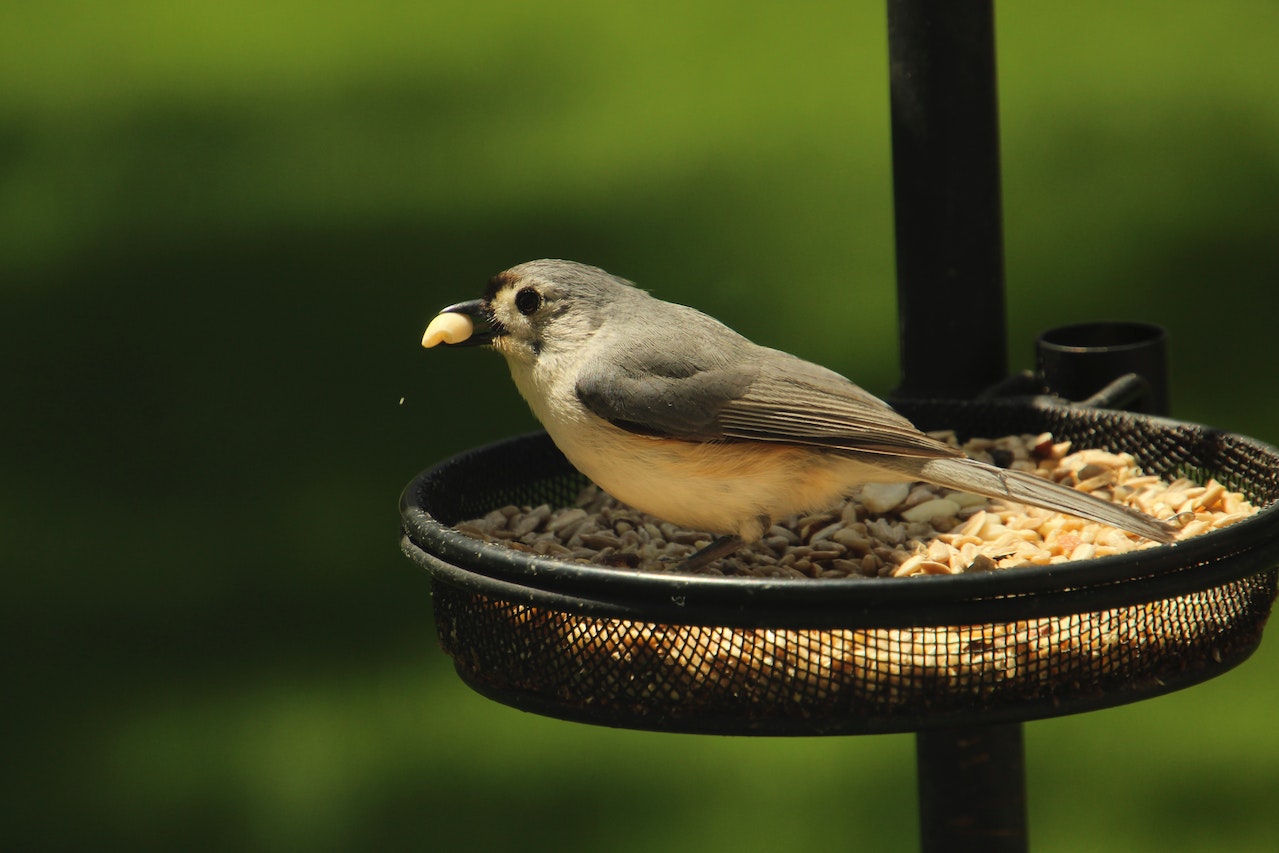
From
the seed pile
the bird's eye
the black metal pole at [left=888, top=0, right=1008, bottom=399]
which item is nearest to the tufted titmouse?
the bird's eye

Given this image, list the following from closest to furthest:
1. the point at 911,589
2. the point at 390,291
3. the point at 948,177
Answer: the point at 911,589, the point at 948,177, the point at 390,291

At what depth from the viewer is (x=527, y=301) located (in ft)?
8.68

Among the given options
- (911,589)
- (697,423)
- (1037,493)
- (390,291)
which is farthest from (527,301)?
(390,291)

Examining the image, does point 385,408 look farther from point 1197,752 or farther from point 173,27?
point 1197,752

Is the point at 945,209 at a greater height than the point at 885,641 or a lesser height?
greater

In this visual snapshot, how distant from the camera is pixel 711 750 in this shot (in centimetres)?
510

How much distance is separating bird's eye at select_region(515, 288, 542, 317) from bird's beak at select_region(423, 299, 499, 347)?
58 millimetres

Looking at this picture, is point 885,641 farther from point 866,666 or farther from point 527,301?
point 527,301

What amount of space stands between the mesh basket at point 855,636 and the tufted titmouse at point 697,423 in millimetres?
426

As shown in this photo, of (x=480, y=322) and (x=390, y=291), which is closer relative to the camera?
(x=480, y=322)

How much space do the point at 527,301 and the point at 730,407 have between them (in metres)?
0.43

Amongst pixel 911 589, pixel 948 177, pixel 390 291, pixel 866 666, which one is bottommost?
pixel 390 291

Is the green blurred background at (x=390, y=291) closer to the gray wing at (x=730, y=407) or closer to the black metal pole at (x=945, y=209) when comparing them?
the black metal pole at (x=945, y=209)

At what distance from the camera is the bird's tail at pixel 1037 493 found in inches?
89.5
